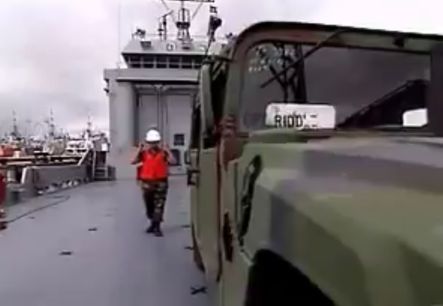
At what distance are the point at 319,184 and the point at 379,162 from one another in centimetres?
19

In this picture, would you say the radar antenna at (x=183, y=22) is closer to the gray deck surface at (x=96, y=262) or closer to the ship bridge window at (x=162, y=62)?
the ship bridge window at (x=162, y=62)

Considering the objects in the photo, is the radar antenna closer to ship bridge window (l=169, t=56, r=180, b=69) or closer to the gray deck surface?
ship bridge window (l=169, t=56, r=180, b=69)

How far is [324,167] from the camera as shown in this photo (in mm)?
1844

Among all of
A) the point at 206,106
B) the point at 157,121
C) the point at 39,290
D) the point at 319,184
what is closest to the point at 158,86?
the point at 157,121

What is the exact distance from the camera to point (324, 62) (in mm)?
3363

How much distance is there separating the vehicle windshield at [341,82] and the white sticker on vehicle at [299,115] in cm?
3

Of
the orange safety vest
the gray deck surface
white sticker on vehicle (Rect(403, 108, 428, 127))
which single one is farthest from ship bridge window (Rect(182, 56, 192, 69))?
white sticker on vehicle (Rect(403, 108, 428, 127))

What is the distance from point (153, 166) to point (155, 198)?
44 centimetres

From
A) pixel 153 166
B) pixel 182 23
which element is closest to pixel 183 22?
pixel 182 23

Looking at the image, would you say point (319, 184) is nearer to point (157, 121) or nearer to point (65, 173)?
point (65, 173)

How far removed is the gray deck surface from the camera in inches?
221

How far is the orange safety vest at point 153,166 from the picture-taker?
9617 millimetres

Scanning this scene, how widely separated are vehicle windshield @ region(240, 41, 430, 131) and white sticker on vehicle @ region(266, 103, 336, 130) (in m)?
0.03

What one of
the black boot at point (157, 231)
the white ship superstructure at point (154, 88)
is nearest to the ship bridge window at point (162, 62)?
the white ship superstructure at point (154, 88)
